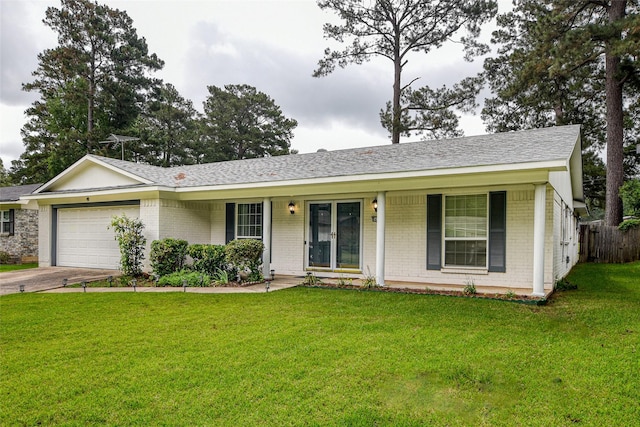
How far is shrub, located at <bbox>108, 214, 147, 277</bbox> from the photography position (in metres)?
10.2

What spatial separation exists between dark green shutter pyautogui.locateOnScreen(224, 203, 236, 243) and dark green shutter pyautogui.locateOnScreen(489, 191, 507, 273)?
22.5ft

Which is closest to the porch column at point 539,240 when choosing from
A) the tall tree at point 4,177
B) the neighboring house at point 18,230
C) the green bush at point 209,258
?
the green bush at point 209,258

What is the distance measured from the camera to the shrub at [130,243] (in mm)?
10188

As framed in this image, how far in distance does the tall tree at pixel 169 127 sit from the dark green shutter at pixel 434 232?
21825 millimetres

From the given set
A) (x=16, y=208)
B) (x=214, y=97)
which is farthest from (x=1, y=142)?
(x=16, y=208)

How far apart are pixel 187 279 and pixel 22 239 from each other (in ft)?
36.2

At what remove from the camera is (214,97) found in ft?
101

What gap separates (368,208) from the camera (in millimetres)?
9734

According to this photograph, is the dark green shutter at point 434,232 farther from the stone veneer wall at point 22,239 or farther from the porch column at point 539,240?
the stone veneer wall at point 22,239

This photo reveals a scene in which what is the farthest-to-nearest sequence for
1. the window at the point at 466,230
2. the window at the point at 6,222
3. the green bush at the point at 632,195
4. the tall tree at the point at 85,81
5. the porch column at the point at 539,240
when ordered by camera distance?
the tall tree at the point at 85,81 < the window at the point at 6,222 < the green bush at the point at 632,195 < the window at the point at 466,230 < the porch column at the point at 539,240

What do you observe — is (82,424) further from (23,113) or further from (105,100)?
(23,113)

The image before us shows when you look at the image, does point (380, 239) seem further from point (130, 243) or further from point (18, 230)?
point (18, 230)

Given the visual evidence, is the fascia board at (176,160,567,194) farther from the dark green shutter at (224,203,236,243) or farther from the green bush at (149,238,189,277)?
the green bush at (149,238,189,277)

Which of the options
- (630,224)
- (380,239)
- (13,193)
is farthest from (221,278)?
(630,224)
